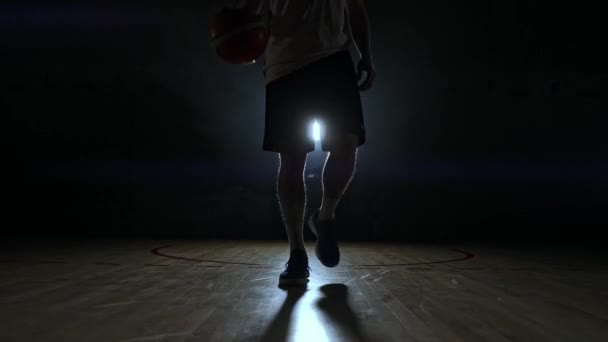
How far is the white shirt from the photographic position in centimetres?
161

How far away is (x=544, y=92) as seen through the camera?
228 inches

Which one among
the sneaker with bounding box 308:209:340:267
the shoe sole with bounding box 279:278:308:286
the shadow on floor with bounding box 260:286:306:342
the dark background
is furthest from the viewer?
the dark background

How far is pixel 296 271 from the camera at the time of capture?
60.2 inches

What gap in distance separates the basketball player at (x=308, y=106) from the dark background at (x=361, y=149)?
391cm

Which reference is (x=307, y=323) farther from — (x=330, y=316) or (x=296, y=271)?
A: (x=296, y=271)

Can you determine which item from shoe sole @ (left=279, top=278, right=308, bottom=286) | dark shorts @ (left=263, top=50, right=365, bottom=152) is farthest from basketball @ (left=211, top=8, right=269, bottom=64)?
shoe sole @ (left=279, top=278, right=308, bottom=286)

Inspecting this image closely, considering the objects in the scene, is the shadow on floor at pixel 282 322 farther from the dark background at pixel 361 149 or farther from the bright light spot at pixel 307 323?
the dark background at pixel 361 149

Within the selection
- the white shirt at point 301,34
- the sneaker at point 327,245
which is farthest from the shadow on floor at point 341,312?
the white shirt at point 301,34

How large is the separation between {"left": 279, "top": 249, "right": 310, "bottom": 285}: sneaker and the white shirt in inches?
23.2

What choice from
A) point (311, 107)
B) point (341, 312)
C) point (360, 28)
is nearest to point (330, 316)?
point (341, 312)

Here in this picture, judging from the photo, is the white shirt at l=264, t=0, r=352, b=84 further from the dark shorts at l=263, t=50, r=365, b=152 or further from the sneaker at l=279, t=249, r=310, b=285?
the sneaker at l=279, t=249, r=310, b=285

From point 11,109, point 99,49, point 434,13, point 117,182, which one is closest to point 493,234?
point 434,13

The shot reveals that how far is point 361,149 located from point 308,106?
422 centimetres

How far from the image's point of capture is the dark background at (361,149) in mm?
5613
